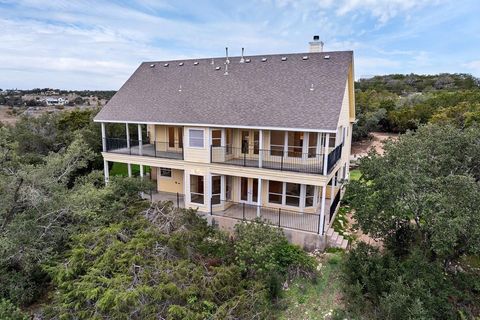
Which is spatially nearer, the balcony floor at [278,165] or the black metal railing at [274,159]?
the balcony floor at [278,165]

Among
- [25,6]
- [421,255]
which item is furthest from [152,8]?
[421,255]

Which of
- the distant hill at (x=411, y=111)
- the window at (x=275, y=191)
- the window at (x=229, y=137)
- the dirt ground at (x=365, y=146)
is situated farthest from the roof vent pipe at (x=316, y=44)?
the distant hill at (x=411, y=111)

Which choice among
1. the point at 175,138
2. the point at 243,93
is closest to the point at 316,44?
the point at 243,93

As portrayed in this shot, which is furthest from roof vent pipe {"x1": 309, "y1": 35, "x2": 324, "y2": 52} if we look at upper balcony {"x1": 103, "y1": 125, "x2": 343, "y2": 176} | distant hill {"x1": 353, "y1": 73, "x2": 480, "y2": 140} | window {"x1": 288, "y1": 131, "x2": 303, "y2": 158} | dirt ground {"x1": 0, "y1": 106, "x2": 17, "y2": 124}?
dirt ground {"x1": 0, "y1": 106, "x2": 17, "y2": 124}

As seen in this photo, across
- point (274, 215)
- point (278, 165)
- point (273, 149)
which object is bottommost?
point (274, 215)

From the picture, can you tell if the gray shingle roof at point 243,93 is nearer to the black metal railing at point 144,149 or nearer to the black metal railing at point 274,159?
the black metal railing at point 144,149

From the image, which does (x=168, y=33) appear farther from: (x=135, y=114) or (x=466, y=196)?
(x=466, y=196)

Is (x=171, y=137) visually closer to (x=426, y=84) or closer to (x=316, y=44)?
(x=316, y=44)
